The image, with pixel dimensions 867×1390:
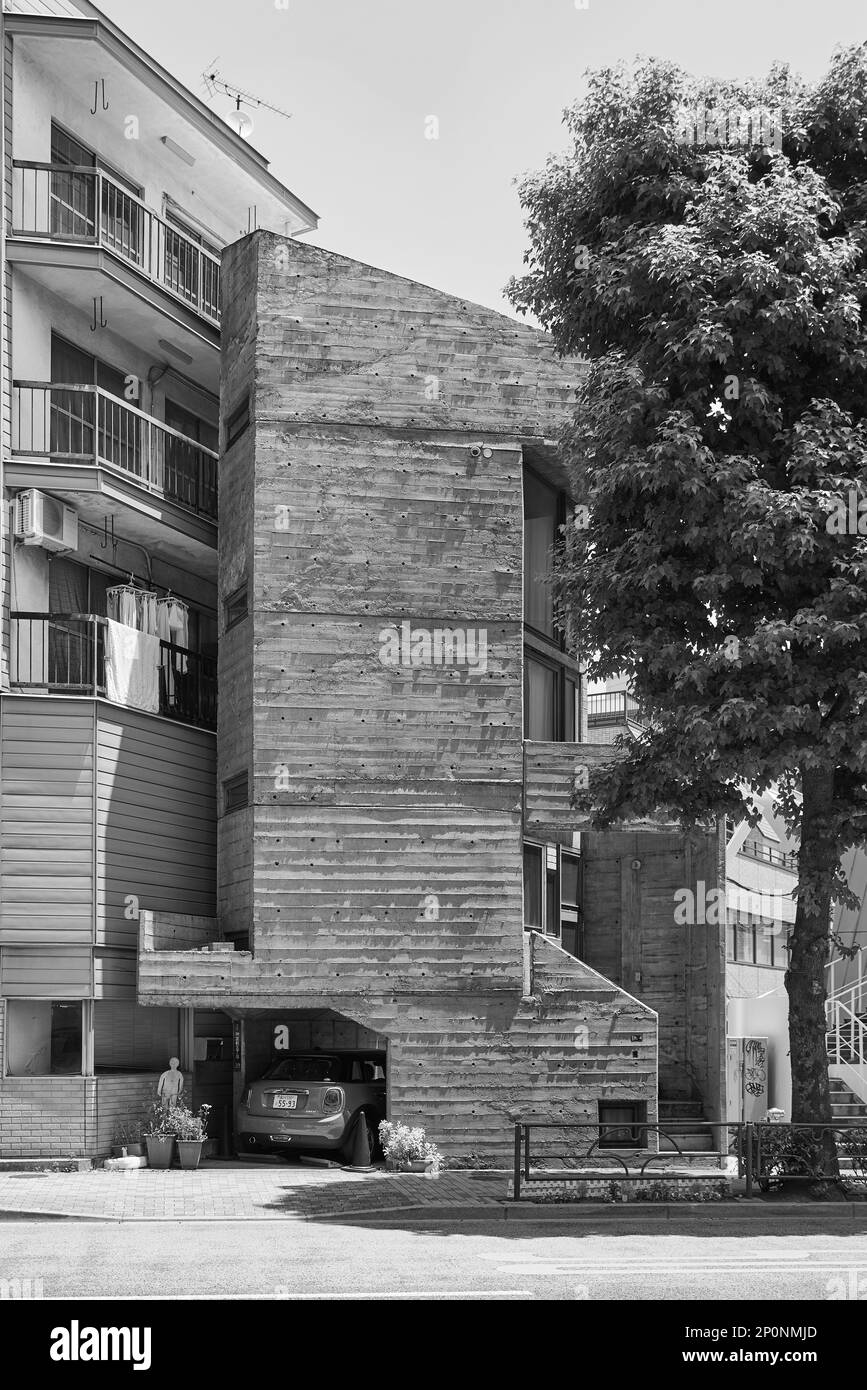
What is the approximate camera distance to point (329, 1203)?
18.0m

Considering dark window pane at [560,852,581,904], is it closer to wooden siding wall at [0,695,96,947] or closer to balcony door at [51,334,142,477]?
wooden siding wall at [0,695,96,947]

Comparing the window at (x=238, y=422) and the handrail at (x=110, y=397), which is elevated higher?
the handrail at (x=110, y=397)

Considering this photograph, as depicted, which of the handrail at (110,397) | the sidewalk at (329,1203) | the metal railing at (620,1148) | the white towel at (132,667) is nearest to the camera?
the sidewalk at (329,1203)

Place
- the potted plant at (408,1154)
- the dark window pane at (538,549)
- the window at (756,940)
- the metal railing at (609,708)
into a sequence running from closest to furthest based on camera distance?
the potted plant at (408,1154) < the dark window pane at (538,549) < the window at (756,940) < the metal railing at (609,708)

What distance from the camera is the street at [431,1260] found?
11.7m

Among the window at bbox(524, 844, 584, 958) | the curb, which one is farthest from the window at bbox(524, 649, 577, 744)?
the curb

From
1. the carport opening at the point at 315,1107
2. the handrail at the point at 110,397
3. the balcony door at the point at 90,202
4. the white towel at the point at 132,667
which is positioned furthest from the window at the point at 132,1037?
the balcony door at the point at 90,202

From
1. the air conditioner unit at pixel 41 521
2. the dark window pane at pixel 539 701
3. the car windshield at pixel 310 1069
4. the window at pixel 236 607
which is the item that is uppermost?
the air conditioner unit at pixel 41 521

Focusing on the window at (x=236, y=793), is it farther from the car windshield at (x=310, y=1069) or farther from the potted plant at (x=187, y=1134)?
the potted plant at (x=187, y=1134)

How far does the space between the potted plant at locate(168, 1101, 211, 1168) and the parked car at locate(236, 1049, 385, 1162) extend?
74 centimetres

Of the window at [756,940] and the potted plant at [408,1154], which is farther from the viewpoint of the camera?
the window at [756,940]

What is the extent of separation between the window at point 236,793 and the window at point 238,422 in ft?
16.4

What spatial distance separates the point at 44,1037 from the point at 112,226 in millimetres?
12260
